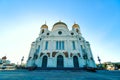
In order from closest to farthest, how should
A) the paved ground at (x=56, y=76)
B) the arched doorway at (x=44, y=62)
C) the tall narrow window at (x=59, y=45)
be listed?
1. the paved ground at (x=56, y=76)
2. the arched doorway at (x=44, y=62)
3. the tall narrow window at (x=59, y=45)

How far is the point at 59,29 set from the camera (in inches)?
1230

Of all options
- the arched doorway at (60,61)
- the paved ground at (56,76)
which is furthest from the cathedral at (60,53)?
the paved ground at (56,76)

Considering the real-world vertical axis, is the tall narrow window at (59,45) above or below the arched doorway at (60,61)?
above

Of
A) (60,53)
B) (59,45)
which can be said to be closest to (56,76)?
(60,53)

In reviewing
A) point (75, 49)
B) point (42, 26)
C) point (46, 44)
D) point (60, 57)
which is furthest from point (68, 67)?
point (42, 26)

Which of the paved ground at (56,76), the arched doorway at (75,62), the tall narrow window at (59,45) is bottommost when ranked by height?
the paved ground at (56,76)

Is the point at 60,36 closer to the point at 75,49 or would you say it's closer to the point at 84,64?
the point at 75,49

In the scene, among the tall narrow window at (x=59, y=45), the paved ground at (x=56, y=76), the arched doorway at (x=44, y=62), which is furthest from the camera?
the tall narrow window at (x=59, y=45)

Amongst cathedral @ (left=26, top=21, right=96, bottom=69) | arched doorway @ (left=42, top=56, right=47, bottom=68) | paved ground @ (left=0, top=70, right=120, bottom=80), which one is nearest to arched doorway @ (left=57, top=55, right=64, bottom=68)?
cathedral @ (left=26, top=21, right=96, bottom=69)

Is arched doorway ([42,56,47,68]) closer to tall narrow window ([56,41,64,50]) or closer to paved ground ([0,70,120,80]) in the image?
tall narrow window ([56,41,64,50])

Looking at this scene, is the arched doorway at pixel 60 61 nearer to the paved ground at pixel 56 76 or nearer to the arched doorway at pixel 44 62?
the arched doorway at pixel 44 62

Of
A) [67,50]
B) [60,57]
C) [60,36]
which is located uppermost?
[60,36]

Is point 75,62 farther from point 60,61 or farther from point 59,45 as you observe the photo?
point 59,45

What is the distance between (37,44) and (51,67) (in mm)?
10688
